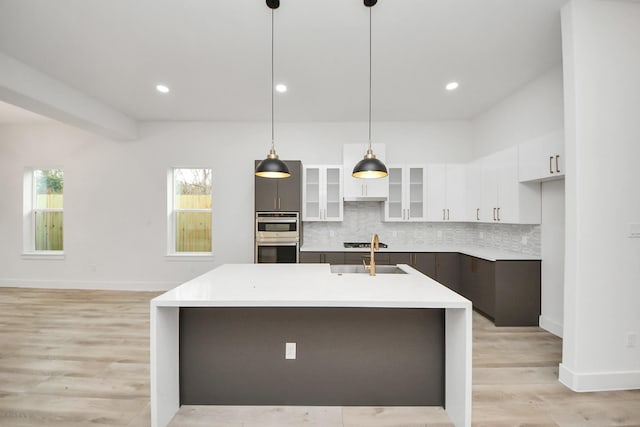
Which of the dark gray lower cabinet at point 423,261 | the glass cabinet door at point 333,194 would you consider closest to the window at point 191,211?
the glass cabinet door at point 333,194

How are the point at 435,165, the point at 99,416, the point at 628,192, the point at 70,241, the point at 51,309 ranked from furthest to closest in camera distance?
the point at 70,241 < the point at 435,165 < the point at 51,309 < the point at 628,192 < the point at 99,416

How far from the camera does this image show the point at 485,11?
2.50m

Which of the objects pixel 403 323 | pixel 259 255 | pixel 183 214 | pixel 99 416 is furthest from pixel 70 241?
pixel 403 323

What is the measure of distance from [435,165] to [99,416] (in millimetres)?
4834

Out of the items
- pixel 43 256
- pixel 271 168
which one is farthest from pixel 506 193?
pixel 43 256

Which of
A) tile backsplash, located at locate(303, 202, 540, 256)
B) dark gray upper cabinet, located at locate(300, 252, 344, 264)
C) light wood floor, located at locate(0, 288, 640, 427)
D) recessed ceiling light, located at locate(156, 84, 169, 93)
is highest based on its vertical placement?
recessed ceiling light, located at locate(156, 84, 169, 93)

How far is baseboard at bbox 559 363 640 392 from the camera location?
2363mm

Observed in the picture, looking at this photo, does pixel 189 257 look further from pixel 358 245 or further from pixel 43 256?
pixel 358 245

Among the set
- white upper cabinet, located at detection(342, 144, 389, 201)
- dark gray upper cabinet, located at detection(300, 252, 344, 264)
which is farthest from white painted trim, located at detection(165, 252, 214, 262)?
white upper cabinet, located at detection(342, 144, 389, 201)

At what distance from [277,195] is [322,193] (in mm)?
728

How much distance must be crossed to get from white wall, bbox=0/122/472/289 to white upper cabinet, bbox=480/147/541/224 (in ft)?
3.58

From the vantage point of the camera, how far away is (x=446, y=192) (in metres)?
4.88

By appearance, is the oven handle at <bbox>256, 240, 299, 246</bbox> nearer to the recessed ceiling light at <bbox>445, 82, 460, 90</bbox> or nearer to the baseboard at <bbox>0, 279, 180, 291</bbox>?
the baseboard at <bbox>0, 279, 180, 291</bbox>

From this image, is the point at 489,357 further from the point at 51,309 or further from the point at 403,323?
the point at 51,309
